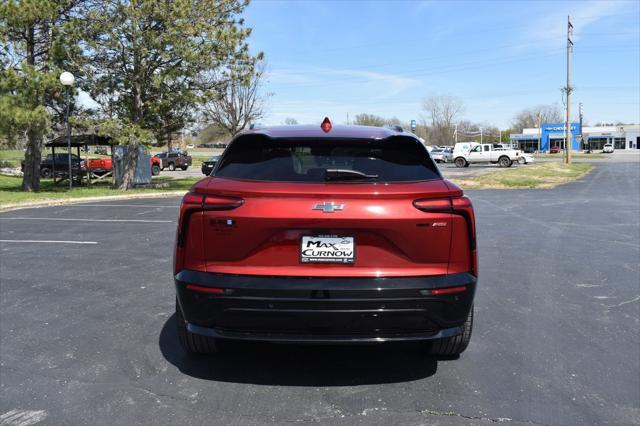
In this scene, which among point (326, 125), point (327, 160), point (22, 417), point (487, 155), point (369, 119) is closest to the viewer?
point (22, 417)

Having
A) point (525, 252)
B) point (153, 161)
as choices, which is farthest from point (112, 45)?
point (525, 252)

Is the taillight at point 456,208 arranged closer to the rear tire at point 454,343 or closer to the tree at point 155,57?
the rear tire at point 454,343

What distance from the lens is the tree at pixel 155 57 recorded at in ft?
64.5

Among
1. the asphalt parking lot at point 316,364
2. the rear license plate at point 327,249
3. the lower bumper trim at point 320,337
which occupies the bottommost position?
the asphalt parking lot at point 316,364

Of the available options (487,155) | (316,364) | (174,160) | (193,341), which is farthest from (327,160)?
(487,155)

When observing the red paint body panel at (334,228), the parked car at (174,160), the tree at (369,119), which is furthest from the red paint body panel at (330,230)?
the tree at (369,119)

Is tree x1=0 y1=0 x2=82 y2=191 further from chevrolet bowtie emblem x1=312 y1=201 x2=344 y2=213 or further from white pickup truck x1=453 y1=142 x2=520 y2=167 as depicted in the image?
white pickup truck x1=453 y1=142 x2=520 y2=167

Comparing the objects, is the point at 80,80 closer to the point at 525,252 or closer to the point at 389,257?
the point at 525,252

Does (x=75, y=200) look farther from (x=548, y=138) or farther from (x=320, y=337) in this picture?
(x=548, y=138)

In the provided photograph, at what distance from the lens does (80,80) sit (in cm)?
2069

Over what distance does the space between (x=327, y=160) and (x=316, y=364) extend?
4.95 ft

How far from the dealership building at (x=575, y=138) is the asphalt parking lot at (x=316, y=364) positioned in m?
106

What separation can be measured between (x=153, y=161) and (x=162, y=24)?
48.2ft

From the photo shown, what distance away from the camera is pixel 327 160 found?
3533mm
